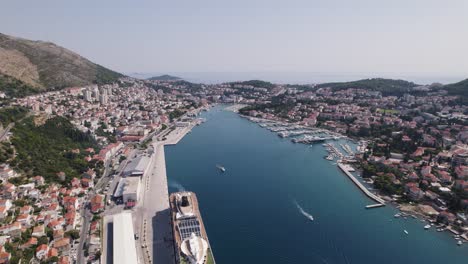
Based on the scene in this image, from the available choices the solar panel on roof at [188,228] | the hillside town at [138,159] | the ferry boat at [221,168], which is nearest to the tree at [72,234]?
the hillside town at [138,159]

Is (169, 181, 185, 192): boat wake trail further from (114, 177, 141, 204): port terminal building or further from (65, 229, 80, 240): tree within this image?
(65, 229, 80, 240): tree

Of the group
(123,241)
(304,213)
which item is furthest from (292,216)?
(123,241)

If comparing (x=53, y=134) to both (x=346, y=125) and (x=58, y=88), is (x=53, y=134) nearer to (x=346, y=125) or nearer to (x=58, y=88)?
(x=58, y=88)

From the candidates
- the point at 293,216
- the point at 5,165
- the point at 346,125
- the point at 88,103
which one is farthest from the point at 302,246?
the point at 88,103

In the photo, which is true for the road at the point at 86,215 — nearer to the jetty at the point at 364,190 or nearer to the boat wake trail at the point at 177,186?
the boat wake trail at the point at 177,186

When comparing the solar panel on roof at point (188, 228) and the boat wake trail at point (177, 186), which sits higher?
the solar panel on roof at point (188, 228)

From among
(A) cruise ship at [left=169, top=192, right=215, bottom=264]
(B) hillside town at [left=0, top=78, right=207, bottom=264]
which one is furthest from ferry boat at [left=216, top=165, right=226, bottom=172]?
(A) cruise ship at [left=169, top=192, right=215, bottom=264]
